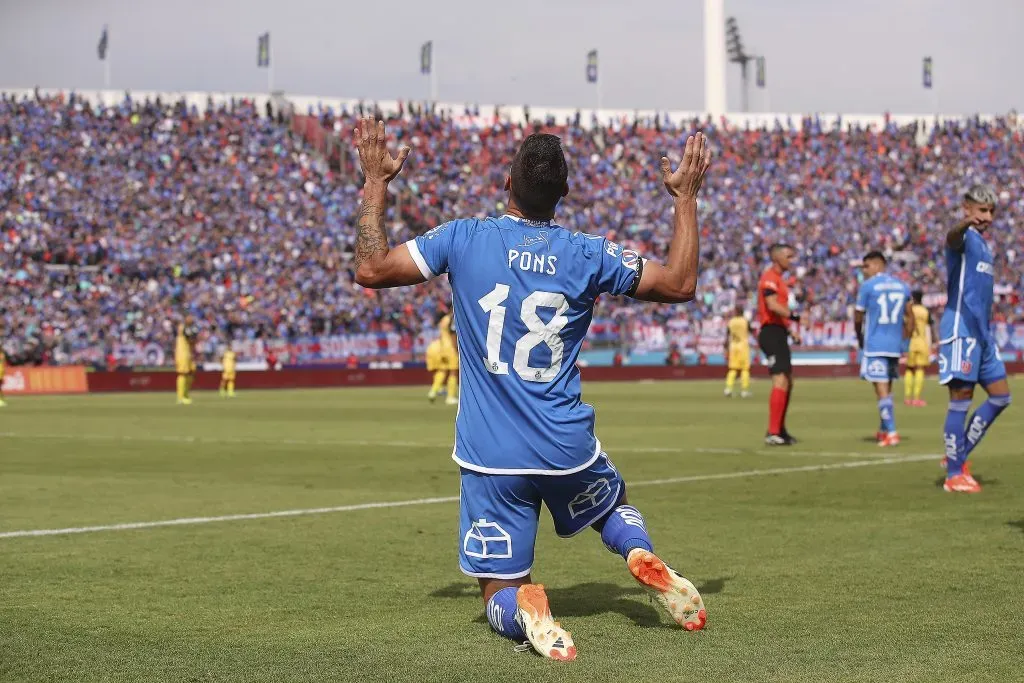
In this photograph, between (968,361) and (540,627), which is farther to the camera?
(968,361)

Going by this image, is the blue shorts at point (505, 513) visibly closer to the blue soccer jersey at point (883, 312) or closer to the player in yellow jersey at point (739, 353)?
the blue soccer jersey at point (883, 312)

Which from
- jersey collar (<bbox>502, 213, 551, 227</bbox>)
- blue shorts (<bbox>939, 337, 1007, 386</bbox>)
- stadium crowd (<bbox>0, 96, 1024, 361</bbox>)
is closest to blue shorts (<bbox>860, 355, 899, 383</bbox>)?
blue shorts (<bbox>939, 337, 1007, 386</bbox>)

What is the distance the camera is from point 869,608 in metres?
6.37

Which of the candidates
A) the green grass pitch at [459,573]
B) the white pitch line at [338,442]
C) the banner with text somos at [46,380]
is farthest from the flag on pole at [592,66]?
the green grass pitch at [459,573]

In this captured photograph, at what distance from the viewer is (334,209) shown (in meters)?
53.6

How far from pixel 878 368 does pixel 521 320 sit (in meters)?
12.4

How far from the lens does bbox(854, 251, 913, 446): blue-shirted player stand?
17.1 meters

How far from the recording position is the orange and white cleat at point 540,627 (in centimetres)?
535

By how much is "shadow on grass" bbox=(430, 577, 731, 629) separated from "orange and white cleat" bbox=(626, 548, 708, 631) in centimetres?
21

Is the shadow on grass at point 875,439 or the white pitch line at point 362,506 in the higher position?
the white pitch line at point 362,506

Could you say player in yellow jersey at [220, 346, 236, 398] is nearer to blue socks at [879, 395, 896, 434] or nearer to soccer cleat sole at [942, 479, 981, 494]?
blue socks at [879, 395, 896, 434]

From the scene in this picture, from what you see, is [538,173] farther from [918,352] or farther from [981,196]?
[918,352]

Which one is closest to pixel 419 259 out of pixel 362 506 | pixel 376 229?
pixel 376 229

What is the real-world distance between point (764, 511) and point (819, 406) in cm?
1756
